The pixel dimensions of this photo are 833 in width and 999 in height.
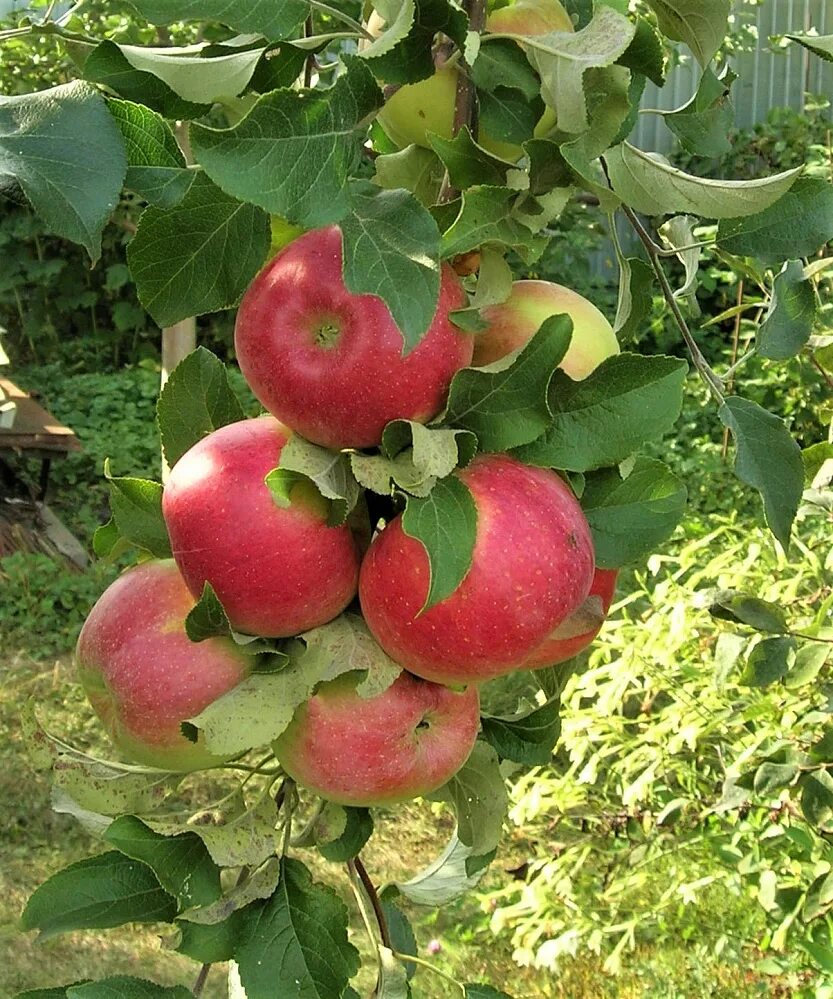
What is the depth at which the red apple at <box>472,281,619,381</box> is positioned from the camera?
0.65m

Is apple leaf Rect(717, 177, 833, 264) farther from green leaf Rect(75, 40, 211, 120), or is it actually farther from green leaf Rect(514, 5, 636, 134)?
green leaf Rect(75, 40, 211, 120)

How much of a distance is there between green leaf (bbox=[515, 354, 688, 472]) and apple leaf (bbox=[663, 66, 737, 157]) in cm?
16

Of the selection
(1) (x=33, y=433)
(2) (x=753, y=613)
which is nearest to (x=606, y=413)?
(2) (x=753, y=613)

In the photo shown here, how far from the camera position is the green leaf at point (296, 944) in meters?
0.66

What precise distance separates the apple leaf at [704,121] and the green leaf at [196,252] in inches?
10.4

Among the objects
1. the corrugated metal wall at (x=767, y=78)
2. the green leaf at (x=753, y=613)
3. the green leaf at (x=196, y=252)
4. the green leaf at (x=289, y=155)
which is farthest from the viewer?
the corrugated metal wall at (x=767, y=78)

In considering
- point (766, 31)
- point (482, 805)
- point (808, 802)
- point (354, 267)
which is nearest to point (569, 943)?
point (808, 802)

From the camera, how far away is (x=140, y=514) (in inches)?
28.2

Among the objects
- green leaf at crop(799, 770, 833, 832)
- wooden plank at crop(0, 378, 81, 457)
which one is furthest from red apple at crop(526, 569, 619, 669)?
wooden plank at crop(0, 378, 81, 457)

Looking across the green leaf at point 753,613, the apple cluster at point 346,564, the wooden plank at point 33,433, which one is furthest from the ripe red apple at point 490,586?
the wooden plank at point 33,433

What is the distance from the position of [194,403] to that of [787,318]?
16.8 inches

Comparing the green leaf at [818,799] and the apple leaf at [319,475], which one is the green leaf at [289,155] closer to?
the apple leaf at [319,475]

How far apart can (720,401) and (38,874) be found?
2334 mm

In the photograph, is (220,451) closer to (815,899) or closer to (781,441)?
(781,441)
